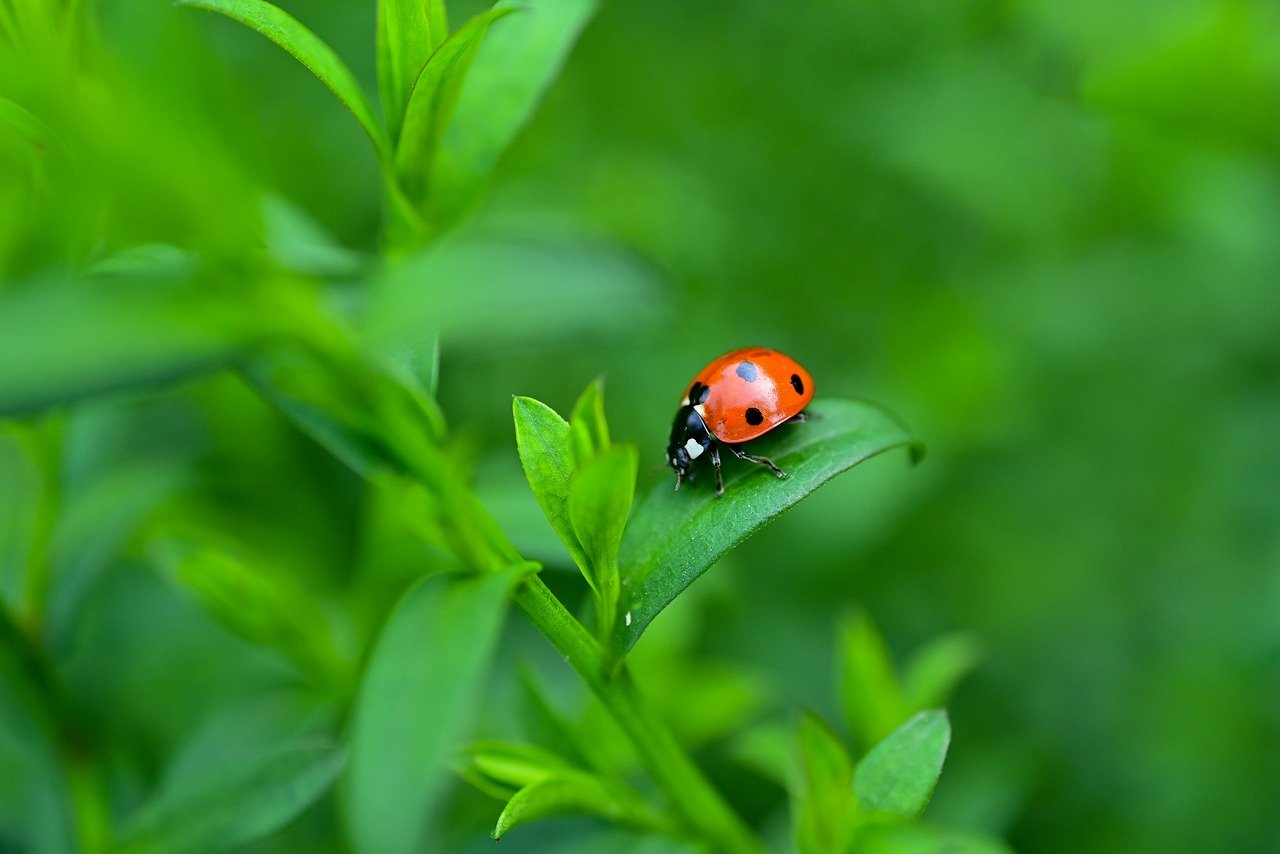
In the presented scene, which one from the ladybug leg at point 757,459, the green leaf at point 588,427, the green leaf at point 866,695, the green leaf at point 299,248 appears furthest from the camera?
the green leaf at point 866,695

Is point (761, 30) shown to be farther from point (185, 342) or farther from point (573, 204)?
point (185, 342)

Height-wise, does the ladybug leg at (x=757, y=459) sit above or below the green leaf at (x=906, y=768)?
above

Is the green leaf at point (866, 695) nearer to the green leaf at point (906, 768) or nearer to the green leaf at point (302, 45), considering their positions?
the green leaf at point (906, 768)

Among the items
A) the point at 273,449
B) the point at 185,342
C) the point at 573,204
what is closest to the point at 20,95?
the point at 185,342

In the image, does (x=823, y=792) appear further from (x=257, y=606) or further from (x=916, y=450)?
(x=257, y=606)

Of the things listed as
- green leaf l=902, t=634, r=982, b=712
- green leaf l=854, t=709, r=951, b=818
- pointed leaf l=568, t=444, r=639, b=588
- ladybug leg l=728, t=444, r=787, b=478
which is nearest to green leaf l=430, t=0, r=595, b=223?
pointed leaf l=568, t=444, r=639, b=588

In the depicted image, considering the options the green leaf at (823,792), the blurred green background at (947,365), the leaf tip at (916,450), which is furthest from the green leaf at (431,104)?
the blurred green background at (947,365)

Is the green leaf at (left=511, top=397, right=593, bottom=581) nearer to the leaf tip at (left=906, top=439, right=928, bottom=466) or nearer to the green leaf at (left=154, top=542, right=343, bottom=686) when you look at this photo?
the leaf tip at (left=906, top=439, right=928, bottom=466)
